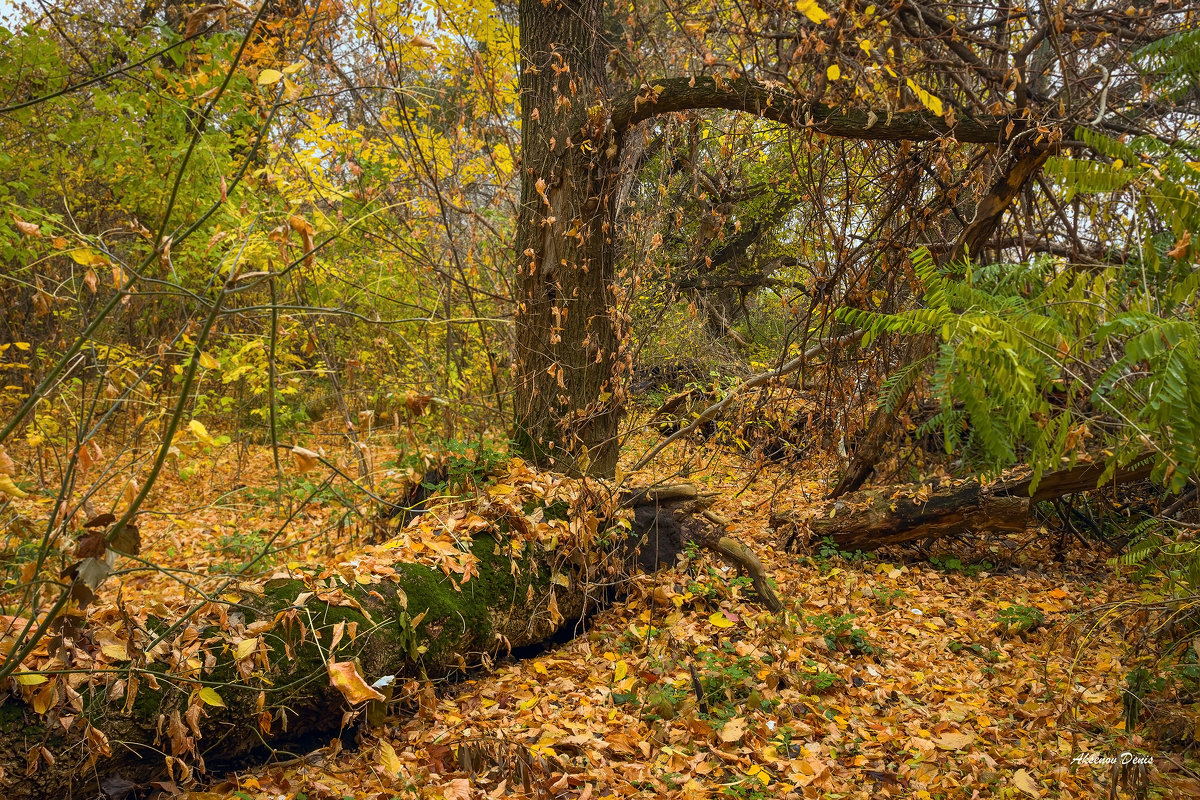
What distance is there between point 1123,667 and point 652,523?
2.76m

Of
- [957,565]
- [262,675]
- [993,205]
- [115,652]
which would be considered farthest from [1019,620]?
[115,652]

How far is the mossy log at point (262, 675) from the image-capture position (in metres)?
2.41

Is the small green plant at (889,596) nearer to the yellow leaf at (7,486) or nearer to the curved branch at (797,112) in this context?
the curved branch at (797,112)

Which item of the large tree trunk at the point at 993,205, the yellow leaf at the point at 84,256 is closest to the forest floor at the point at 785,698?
the yellow leaf at the point at 84,256

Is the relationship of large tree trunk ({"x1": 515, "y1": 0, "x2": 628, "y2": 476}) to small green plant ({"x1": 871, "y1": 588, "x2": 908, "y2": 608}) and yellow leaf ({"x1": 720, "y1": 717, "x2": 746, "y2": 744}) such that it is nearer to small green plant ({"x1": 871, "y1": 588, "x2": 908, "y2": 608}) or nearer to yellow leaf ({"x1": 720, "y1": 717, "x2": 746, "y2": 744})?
yellow leaf ({"x1": 720, "y1": 717, "x2": 746, "y2": 744})

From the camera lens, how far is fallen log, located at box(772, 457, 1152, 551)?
512cm

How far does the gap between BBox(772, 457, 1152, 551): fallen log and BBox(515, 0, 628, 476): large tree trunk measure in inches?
79.1

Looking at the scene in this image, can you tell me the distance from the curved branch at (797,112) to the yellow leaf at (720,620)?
2978 millimetres

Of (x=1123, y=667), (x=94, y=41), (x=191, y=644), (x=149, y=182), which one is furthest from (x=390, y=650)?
(x=94, y=41)

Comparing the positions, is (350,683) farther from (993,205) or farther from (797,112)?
(993,205)

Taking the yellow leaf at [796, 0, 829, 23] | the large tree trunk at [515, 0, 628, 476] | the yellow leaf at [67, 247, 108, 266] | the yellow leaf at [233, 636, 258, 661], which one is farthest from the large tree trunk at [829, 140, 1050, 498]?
the yellow leaf at [67, 247, 108, 266]

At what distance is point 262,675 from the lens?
8.93ft

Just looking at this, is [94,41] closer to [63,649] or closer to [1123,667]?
[63,649]

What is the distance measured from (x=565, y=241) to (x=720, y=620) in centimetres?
261
